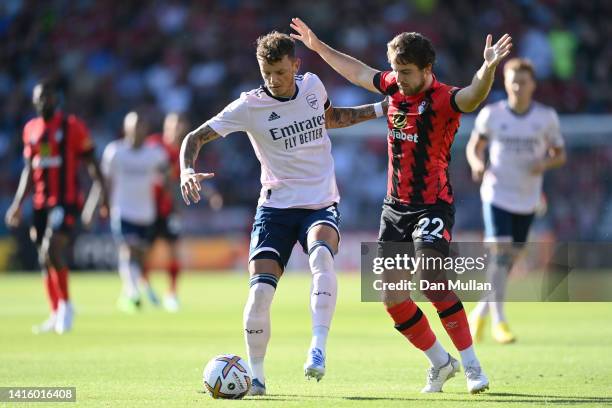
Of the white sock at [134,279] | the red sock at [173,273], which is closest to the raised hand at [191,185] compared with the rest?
the white sock at [134,279]

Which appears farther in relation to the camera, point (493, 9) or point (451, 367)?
point (493, 9)

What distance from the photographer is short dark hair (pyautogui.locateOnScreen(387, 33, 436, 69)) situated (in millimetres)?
8016

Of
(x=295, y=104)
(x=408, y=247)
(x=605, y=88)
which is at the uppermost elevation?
(x=605, y=88)

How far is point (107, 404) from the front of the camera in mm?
7566

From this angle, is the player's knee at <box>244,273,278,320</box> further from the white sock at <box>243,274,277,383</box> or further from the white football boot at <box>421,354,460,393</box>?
the white football boot at <box>421,354,460,393</box>

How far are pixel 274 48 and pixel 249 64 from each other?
20794 millimetres

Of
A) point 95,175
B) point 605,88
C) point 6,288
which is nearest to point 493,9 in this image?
point 605,88

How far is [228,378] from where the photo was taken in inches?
305

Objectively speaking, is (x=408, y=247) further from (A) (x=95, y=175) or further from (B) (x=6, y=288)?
(B) (x=6, y=288)

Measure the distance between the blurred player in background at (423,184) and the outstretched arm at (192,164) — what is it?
132 cm

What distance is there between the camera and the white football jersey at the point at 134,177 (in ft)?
63.5

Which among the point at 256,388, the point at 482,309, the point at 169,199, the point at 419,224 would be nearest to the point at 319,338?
the point at 256,388

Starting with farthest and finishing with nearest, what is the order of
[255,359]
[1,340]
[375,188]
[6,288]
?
[375,188]
[6,288]
[1,340]
[255,359]

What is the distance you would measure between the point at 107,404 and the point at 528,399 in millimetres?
2720
